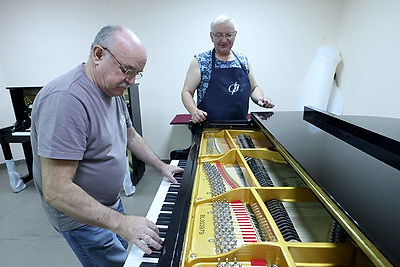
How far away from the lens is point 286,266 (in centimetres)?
73

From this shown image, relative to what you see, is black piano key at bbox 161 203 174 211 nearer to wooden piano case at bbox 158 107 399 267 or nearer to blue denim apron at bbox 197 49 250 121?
wooden piano case at bbox 158 107 399 267

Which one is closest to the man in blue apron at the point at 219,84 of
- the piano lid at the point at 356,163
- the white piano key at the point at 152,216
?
the piano lid at the point at 356,163

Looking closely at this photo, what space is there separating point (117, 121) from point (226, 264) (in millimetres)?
839

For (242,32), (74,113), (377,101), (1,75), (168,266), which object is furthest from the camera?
(1,75)

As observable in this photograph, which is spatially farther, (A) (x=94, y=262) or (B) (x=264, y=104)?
(B) (x=264, y=104)

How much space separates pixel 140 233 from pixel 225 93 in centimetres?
151

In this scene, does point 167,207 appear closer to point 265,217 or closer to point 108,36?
point 265,217

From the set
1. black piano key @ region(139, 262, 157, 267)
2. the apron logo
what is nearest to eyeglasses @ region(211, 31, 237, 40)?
the apron logo

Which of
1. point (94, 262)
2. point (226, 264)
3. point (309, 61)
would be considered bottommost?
point (94, 262)

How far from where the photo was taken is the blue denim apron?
2.13 meters

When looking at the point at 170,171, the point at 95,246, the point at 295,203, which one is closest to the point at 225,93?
the point at 170,171

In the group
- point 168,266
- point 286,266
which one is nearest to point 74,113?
point 168,266

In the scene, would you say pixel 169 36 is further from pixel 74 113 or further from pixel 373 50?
pixel 74 113

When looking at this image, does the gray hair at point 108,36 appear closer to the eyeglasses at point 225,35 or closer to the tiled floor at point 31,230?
the eyeglasses at point 225,35
